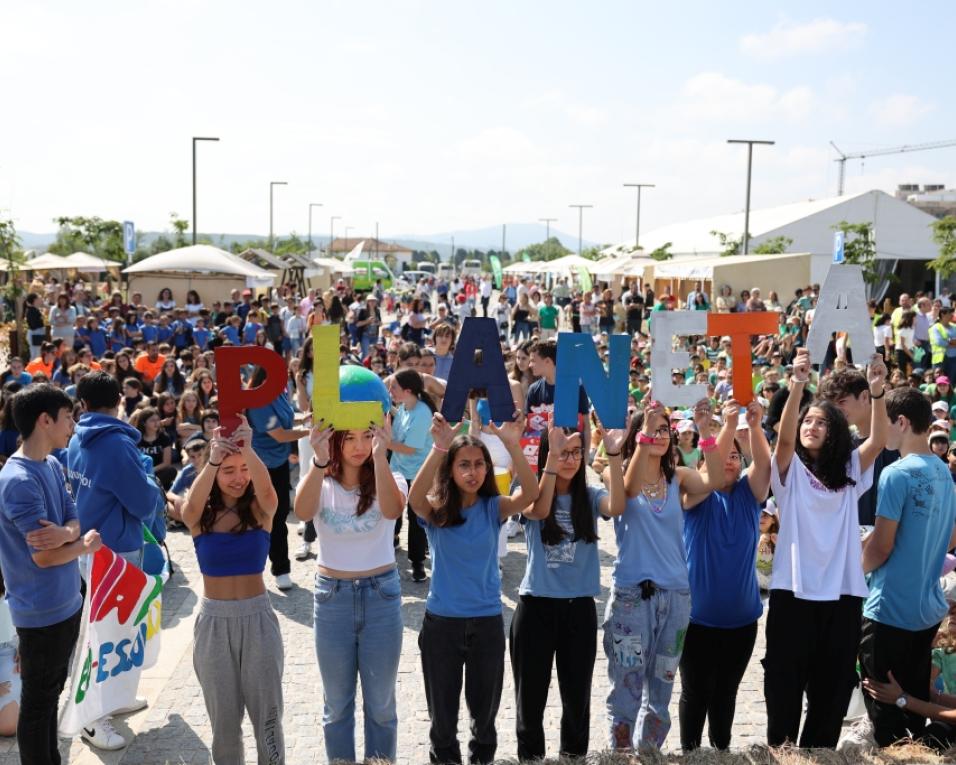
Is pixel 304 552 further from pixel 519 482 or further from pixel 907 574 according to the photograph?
pixel 907 574

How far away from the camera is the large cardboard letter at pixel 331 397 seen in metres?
4.24

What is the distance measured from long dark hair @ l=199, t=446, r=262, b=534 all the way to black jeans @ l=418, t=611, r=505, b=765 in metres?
0.97

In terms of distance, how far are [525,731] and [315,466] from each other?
5.26ft

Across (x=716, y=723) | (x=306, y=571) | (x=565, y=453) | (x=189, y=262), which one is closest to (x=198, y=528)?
(x=565, y=453)

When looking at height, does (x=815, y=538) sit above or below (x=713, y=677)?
above

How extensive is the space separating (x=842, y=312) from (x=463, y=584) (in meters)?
2.65

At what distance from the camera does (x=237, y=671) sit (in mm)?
4082

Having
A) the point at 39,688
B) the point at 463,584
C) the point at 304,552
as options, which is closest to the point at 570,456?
the point at 463,584

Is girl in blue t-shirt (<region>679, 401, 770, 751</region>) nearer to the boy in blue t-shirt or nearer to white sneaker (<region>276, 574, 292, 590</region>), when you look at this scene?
the boy in blue t-shirt

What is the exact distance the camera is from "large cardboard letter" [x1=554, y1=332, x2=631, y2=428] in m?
4.52

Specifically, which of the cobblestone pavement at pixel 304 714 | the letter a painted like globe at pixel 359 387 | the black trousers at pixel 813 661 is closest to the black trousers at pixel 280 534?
the cobblestone pavement at pixel 304 714

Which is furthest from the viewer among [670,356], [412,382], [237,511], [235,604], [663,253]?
[663,253]

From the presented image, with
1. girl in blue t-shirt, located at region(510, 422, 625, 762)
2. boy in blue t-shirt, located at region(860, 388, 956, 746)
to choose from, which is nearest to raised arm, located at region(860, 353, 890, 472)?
boy in blue t-shirt, located at region(860, 388, 956, 746)

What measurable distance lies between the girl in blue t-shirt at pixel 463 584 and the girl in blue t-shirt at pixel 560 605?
5.2 inches
